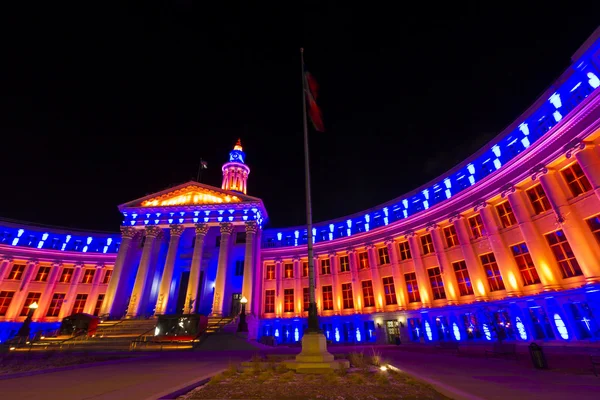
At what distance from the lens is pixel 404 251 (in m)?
33.6

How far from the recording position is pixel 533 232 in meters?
21.9

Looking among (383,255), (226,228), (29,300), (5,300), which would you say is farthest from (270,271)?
(5,300)

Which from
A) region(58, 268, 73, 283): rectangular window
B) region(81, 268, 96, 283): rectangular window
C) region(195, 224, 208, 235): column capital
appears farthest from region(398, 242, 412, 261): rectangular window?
region(58, 268, 73, 283): rectangular window

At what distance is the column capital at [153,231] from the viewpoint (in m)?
38.1

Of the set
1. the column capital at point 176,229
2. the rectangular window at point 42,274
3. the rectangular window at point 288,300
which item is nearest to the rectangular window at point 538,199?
the rectangular window at point 288,300

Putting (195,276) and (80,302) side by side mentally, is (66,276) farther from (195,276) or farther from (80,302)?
(195,276)

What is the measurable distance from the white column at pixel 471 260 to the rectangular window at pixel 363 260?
1182 cm

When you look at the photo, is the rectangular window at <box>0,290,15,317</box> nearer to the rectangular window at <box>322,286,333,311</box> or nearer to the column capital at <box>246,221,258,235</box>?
the column capital at <box>246,221,258,235</box>

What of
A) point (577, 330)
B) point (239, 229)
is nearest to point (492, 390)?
point (577, 330)

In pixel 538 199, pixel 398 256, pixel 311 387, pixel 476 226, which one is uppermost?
pixel 538 199

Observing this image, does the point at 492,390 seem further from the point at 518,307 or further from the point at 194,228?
the point at 194,228

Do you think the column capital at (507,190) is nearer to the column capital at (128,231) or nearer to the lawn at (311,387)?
the lawn at (311,387)

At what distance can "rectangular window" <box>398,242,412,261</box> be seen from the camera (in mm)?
33188

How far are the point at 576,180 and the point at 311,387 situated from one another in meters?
24.1
